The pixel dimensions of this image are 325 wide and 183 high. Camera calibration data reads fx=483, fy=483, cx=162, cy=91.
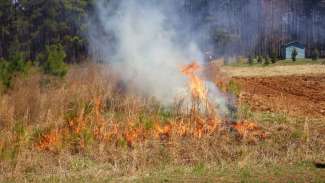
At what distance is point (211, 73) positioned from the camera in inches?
715

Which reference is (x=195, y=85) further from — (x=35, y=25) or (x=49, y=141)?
(x=35, y=25)

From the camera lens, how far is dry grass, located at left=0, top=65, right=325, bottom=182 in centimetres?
814

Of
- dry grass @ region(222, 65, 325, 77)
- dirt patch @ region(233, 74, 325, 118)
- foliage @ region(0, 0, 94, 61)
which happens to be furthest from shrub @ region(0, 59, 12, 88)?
dry grass @ region(222, 65, 325, 77)

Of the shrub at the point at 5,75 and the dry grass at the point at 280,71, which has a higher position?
the dry grass at the point at 280,71

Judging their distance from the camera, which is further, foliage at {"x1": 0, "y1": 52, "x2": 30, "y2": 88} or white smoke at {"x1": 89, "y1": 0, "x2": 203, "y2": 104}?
foliage at {"x1": 0, "y1": 52, "x2": 30, "y2": 88}

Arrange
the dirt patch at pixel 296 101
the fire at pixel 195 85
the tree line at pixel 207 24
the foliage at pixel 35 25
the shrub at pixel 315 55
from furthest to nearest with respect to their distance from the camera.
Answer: the shrub at pixel 315 55
the foliage at pixel 35 25
the tree line at pixel 207 24
the dirt patch at pixel 296 101
the fire at pixel 195 85

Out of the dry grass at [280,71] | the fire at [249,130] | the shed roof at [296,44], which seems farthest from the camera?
the shed roof at [296,44]

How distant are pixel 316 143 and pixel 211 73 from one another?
328 inches

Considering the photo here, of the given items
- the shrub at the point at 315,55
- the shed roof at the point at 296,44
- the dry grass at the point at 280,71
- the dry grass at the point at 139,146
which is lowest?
the dry grass at the point at 139,146

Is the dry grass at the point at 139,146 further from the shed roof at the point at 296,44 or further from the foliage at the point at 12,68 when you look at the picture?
the shed roof at the point at 296,44

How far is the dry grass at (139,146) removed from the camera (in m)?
8.14

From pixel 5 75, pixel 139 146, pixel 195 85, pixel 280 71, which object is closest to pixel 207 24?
pixel 195 85

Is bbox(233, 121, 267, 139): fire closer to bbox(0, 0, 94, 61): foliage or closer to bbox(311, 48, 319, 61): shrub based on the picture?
bbox(0, 0, 94, 61): foliage

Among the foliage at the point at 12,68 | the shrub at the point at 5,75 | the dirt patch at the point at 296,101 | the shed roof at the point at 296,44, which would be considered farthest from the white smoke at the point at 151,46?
the shed roof at the point at 296,44
